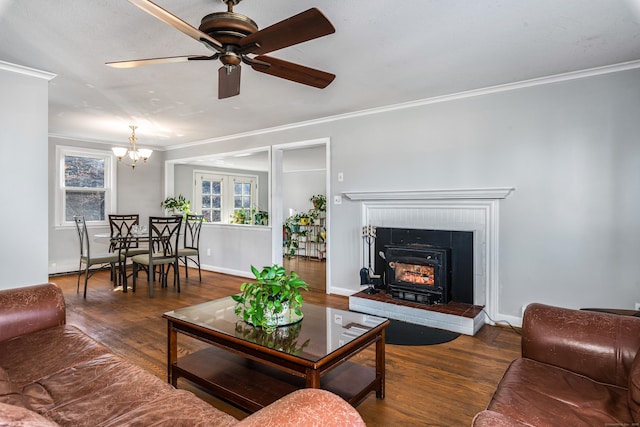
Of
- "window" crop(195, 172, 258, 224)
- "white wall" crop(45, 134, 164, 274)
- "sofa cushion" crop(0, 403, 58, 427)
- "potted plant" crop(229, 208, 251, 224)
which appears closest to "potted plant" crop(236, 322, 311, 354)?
"sofa cushion" crop(0, 403, 58, 427)

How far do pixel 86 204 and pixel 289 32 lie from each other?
19.8 feet

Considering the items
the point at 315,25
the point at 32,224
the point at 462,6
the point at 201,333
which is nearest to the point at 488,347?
the point at 201,333

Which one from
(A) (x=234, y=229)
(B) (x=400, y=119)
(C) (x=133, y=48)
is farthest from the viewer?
(A) (x=234, y=229)

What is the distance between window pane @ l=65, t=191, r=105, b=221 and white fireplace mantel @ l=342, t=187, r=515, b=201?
4.65 metres

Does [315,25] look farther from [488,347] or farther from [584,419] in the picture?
[488,347]

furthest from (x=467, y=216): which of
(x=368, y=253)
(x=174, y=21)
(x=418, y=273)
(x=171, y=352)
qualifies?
(x=174, y=21)

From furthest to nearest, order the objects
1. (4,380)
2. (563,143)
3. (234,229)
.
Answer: (234,229)
(563,143)
(4,380)

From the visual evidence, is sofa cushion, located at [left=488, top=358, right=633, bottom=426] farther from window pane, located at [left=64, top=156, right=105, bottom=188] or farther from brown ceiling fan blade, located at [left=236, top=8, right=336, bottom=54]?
window pane, located at [left=64, top=156, right=105, bottom=188]

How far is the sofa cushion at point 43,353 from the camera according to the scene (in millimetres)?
1608

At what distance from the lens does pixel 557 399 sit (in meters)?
1.38

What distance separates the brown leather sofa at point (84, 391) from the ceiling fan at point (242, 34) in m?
1.44

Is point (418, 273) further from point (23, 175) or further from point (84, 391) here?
point (23, 175)

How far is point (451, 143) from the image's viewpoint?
148 inches

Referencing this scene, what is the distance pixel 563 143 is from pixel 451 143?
99 centimetres
